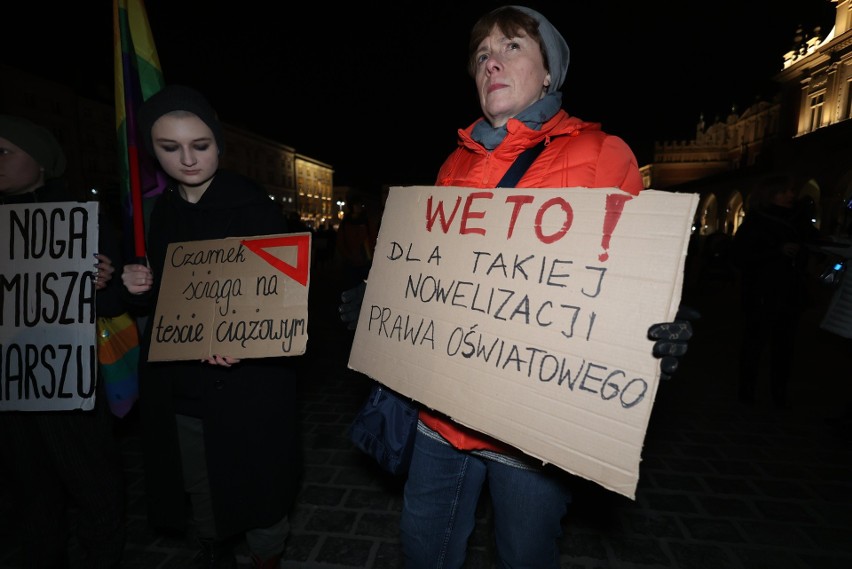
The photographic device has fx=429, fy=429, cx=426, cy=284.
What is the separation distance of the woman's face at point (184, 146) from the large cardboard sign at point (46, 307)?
41 centimetres

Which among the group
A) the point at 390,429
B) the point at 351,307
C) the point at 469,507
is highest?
the point at 351,307

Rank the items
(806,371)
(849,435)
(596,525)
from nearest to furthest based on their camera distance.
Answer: (596,525), (849,435), (806,371)

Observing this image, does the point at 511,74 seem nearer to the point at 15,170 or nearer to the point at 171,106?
the point at 171,106

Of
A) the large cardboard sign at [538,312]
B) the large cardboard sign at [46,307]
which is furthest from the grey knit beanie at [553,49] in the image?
the large cardboard sign at [46,307]

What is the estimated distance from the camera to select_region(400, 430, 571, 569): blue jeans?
1578mm

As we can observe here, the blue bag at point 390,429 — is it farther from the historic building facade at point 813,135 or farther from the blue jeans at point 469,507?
the historic building facade at point 813,135

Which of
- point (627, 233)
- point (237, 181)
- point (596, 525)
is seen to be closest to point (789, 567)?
point (596, 525)

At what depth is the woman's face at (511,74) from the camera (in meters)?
1.64

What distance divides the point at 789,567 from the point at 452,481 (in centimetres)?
227

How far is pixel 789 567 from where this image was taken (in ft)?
8.16

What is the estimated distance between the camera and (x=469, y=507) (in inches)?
72.4

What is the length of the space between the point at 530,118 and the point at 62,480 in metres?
2.83

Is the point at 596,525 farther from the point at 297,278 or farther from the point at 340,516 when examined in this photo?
the point at 297,278

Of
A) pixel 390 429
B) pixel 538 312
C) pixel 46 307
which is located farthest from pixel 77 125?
pixel 538 312
